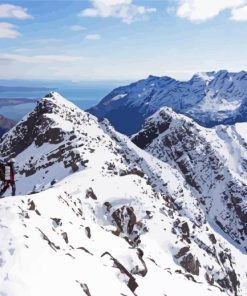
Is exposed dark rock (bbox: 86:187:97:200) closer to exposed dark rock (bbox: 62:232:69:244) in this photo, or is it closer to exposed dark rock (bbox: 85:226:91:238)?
exposed dark rock (bbox: 85:226:91:238)

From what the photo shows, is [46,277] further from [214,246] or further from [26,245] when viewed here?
[214,246]

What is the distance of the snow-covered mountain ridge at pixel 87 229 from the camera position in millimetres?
28078

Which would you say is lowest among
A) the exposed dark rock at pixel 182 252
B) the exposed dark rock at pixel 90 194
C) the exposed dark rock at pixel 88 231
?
the exposed dark rock at pixel 182 252

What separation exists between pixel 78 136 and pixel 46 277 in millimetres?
112339

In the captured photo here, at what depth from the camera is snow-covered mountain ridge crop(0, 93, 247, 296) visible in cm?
2808

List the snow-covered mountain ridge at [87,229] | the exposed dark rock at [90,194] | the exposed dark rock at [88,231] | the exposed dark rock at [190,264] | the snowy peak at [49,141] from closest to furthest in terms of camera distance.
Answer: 1. the snow-covered mountain ridge at [87,229]
2. the exposed dark rock at [88,231]
3. the exposed dark rock at [190,264]
4. the exposed dark rock at [90,194]
5. the snowy peak at [49,141]

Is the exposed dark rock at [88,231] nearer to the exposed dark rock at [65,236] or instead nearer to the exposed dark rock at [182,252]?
the exposed dark rock at [65,236]

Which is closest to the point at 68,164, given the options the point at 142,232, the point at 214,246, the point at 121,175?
the point at 121,175

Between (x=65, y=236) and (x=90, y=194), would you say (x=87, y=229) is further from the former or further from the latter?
→ (x=90, y=194)

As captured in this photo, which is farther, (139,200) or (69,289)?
(139,200)

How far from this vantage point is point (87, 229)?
52.6 m

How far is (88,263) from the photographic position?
110ft

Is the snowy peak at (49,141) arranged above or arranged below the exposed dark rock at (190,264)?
above

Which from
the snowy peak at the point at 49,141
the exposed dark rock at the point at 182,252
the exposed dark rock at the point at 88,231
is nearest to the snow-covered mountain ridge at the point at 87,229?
the exposed dark rock at the point at 182,252
